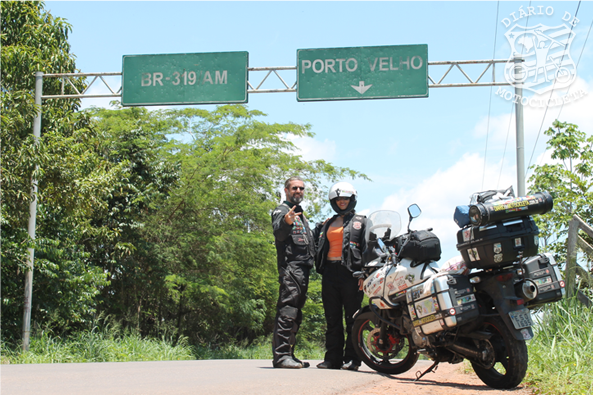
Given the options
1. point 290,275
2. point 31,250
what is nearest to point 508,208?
point 290,275

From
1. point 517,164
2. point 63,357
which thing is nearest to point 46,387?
point 63,357

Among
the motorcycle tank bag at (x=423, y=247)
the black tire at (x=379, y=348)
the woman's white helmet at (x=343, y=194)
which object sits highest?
the woman's white helmet at (x=343, y=194)

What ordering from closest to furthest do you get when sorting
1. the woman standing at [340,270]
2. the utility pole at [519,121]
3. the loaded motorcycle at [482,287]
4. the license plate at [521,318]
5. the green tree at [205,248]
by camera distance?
1. the license plate at [521,318]
2. the loaded motorcycle at [482,287]
3. the woman standing at [340,270]
4. the utility pole at [519,121]
5. the green tree at [205,248]

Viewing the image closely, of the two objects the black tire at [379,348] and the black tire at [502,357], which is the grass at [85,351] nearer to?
the black tire at [379,348]

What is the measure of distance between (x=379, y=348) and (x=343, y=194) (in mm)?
1649

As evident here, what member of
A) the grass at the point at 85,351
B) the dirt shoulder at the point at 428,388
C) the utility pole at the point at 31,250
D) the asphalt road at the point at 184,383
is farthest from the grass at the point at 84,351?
the dirt shoulder at the point at 428,388

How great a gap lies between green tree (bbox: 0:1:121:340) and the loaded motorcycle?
25.7ft

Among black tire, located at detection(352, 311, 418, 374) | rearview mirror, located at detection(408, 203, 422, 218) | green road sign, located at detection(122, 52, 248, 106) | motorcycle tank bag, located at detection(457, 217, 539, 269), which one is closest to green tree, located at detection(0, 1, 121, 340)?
green road sign, located at detection(122, 52, 248, 106)

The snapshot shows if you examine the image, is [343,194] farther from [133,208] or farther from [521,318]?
[133,208]

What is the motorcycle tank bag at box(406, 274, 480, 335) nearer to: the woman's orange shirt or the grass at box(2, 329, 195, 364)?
the woman's orange shirt

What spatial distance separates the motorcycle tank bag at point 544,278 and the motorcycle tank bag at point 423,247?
0.77 m

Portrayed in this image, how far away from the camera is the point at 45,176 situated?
37.8 ft

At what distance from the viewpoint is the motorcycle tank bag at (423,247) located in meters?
5.38

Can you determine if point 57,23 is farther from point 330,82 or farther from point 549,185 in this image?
point 549,185
